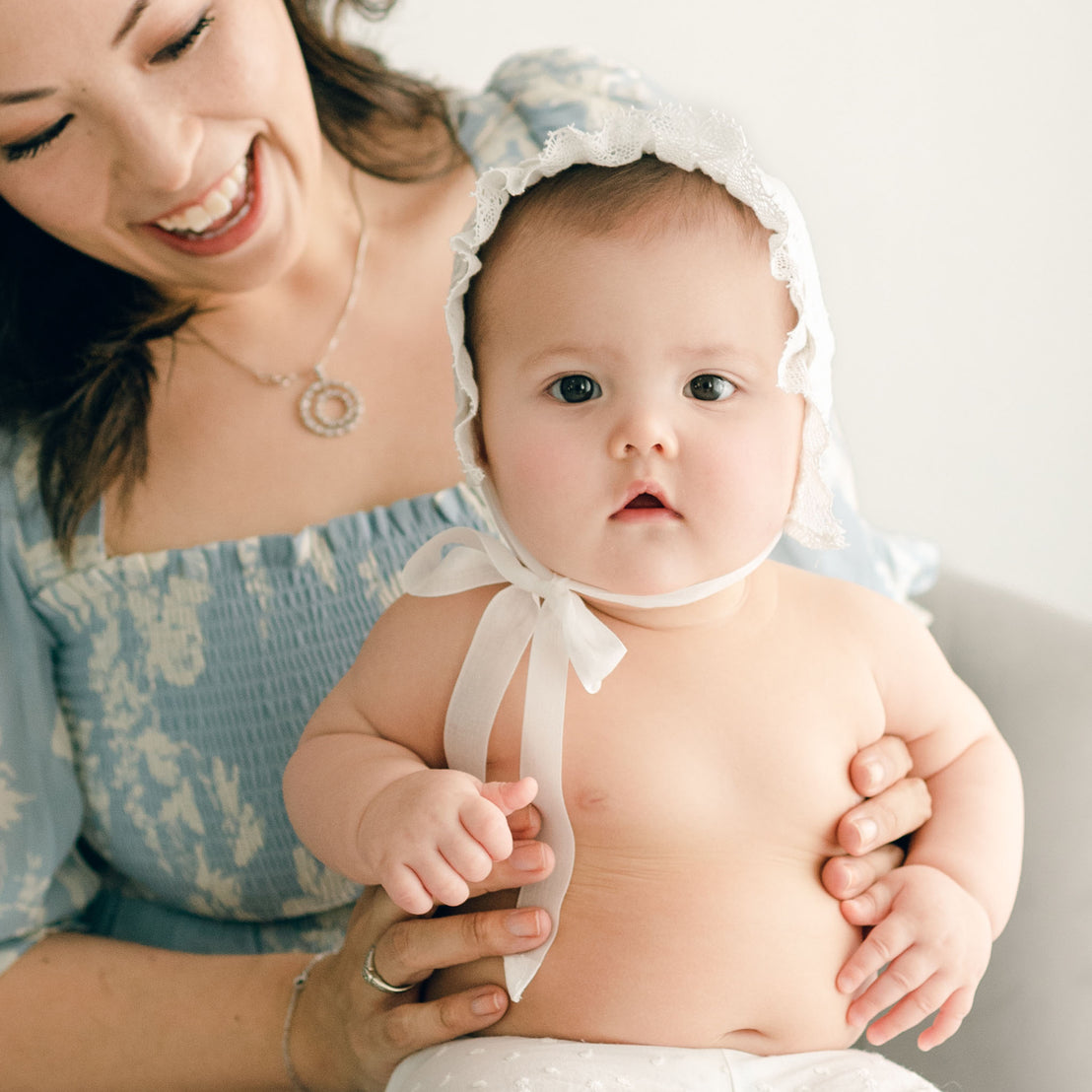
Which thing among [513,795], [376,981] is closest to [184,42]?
[513,795]

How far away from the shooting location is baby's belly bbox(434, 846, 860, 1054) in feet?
2.98

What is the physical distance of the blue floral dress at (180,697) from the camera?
1300 mm

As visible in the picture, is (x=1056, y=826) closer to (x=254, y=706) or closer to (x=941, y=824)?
(x=941, y=824)

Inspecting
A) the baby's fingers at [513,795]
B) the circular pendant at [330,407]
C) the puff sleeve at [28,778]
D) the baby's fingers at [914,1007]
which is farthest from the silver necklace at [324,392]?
the baby's fingers at [914,1007]

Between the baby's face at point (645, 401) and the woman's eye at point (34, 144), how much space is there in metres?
0.56

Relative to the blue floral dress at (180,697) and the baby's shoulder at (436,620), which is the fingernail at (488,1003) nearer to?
the baby's shoulder at (436,620)

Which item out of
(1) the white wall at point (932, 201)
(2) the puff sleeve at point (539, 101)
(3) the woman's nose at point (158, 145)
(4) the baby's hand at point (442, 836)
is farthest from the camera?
(1) the white wall at point (932, 201)

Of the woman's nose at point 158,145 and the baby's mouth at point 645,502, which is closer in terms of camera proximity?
the baby's mouth at point 645,502

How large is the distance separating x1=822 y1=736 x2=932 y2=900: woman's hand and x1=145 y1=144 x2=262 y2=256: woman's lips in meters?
0.88

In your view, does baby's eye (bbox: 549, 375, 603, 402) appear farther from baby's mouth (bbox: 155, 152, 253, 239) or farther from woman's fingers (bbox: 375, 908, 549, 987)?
baby's mouth (bbox: 155, 152, 253, 239)

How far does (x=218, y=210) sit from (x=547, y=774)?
2.49 feet

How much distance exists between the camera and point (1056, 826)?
1.24m

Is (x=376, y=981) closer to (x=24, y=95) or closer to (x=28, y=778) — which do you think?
(x=28, y=778)

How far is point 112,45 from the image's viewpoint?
111 centimetres
